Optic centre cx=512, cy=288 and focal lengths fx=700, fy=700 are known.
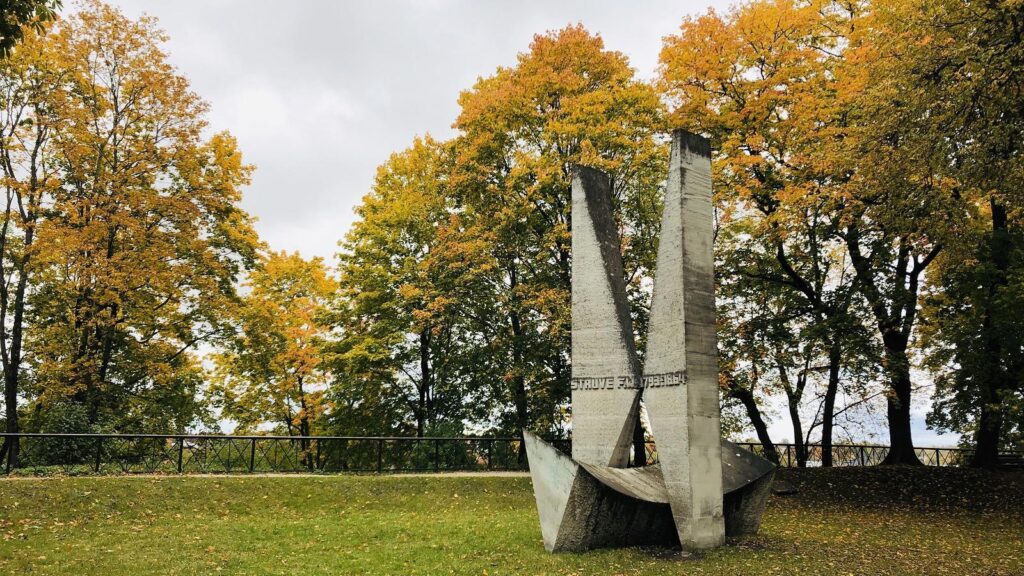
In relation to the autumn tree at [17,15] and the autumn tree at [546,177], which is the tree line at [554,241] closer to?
the autumn tree at [546,177]

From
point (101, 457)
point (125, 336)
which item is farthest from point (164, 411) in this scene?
point (101, 457)

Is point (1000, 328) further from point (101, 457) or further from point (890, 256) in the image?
point (101, 457)

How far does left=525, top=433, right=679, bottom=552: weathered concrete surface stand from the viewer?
350 inches

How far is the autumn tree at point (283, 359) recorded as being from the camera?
24484 mm

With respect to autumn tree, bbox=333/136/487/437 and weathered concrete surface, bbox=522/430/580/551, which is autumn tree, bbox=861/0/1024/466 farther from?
autumn tree, bbox=333/136/487/437

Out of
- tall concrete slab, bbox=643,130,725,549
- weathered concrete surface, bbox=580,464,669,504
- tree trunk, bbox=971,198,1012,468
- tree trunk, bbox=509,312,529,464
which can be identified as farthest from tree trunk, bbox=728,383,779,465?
tall concrete slab, bbox=643,130,725,549

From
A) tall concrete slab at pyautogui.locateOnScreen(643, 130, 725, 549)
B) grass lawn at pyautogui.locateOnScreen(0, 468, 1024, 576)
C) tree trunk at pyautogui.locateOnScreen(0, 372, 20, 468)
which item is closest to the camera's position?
grass lawn at pyautogui.locateOnScreen(0, 468, 1024, 576)

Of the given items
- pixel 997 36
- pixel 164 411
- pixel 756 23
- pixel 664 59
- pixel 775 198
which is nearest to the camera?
pixel 997 36

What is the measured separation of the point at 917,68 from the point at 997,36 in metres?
1.33

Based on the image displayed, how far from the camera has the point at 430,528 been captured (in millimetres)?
11484

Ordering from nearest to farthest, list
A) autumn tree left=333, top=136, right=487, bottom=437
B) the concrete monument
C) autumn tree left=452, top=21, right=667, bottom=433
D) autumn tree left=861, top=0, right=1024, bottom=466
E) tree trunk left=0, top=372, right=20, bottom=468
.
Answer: the concrete monument < autumn tree left=861, top=0, right=1024, bottom=466 < tree trunk left=0, top=372, right=20, bottom=468 < autumn tree left=452, top=21, right=667, bottom=433 < autumn tree left=333, top=136, right=487, bottom=437

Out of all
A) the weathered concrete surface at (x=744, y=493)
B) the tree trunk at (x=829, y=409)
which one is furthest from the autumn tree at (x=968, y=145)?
the weathered concrete surface at (x=744, y=493)

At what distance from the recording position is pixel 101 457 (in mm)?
16438

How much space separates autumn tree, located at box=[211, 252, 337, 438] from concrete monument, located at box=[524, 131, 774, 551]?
14.9 metres
